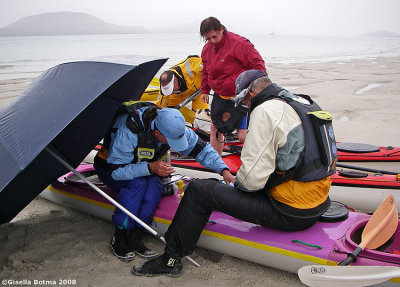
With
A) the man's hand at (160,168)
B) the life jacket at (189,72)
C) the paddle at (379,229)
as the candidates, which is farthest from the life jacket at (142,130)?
the life jacket at (189,72)

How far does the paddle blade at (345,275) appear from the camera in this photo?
2496 mm

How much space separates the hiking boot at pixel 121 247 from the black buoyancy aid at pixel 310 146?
1449 millimetres

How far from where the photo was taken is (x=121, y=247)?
349 centimetres

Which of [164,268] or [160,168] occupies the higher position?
[160,168]

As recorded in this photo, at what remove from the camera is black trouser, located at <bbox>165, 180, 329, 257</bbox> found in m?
2.90

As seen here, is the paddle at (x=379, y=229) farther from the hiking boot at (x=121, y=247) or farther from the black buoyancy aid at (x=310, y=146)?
the hiking boot at (x=121, y=247)

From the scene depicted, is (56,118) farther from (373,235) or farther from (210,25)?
(210,25)

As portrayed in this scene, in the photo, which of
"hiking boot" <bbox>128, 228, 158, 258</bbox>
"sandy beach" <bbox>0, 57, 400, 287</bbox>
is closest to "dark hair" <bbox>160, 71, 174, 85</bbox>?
"sandy beach" <bbox>0, 57, 400, 287</bbox>

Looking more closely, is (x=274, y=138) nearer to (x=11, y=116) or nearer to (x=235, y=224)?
(x=235, y=224)

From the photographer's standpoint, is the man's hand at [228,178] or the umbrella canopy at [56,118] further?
the man's hand at [228,178]

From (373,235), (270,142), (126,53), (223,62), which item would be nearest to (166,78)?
(223,62)

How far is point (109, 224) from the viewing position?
4.14 meters


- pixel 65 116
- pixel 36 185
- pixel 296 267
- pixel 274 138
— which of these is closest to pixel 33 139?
pixel 65 116

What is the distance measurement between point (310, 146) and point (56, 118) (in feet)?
5.57
